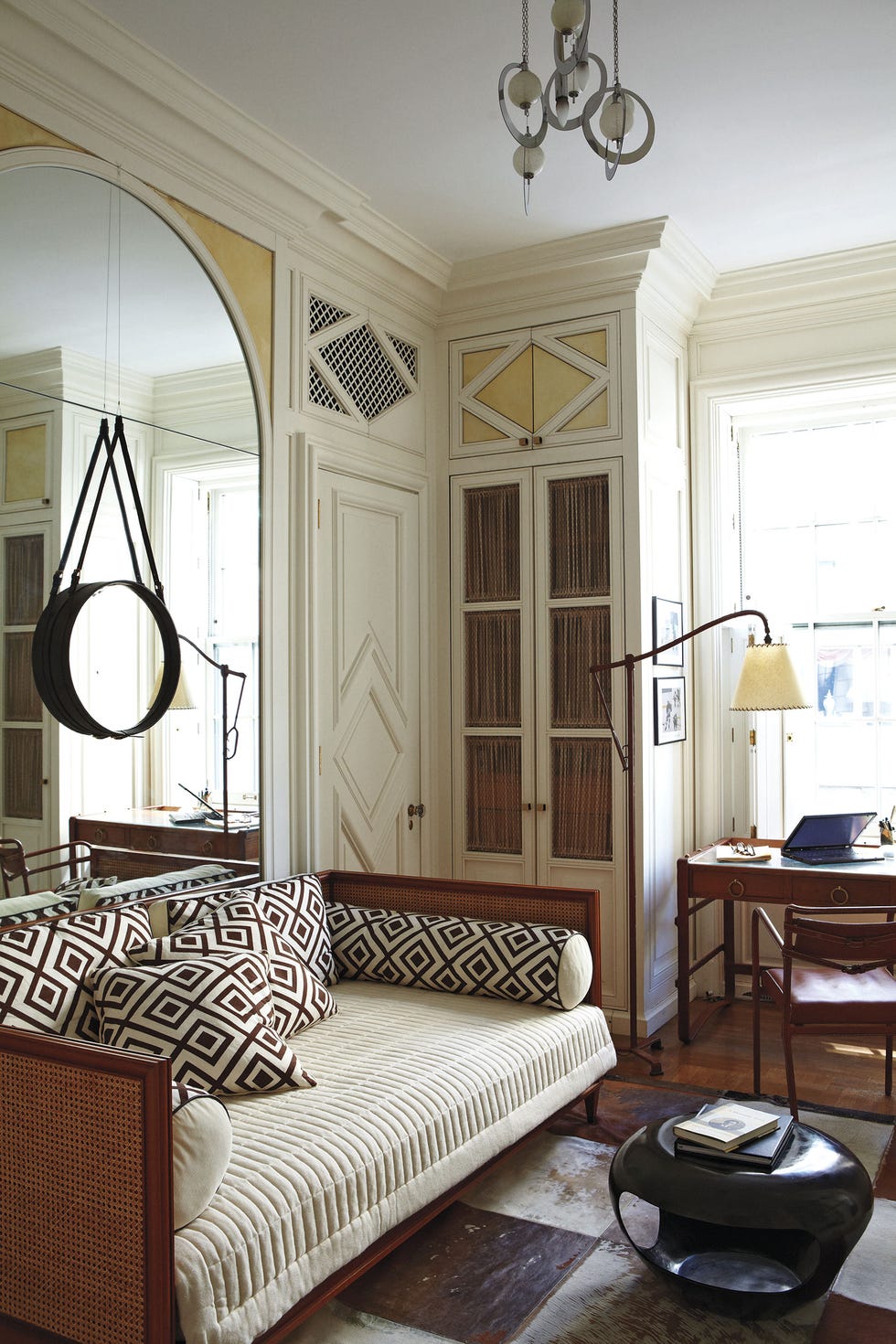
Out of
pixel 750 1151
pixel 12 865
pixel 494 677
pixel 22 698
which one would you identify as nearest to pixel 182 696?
pixel 22 698

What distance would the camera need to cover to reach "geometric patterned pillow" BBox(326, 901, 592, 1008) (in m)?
3.01

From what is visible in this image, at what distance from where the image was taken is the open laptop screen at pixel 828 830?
3.91 m

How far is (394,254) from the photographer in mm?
3990

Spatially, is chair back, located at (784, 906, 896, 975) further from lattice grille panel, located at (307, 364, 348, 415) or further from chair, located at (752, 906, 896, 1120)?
lattice grille panel, located at (307, 364, 348, 415)

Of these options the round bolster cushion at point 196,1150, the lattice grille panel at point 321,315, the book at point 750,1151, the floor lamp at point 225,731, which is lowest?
the book at point 750,1151

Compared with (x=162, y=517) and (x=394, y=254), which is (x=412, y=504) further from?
(x=162, y=517)

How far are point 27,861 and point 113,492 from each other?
0.97m

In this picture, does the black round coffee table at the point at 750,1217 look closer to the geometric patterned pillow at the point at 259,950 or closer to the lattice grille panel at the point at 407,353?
the geometric patterned pillow at the point at 259,950

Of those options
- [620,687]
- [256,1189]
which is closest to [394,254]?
[620,687]

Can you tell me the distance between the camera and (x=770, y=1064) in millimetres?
3742

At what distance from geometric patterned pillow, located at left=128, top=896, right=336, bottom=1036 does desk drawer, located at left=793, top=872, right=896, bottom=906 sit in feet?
5.72

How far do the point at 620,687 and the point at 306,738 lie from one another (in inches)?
49.5

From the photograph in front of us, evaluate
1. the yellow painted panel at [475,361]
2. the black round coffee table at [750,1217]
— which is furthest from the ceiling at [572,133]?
the black round coffee table at [750,1217]

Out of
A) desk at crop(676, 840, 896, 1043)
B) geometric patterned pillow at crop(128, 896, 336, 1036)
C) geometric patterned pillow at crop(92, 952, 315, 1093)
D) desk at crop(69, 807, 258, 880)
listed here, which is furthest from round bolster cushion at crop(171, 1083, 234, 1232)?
desk at crop(676, 840, 896, 1043)
